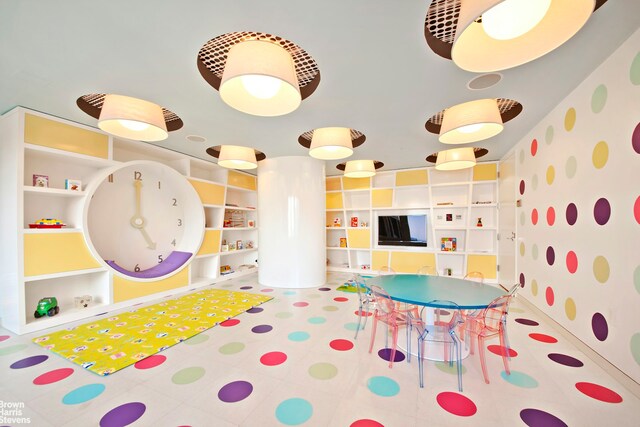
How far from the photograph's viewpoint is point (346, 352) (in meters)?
2.48

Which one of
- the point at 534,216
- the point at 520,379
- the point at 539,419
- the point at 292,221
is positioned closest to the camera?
the point at 539,419

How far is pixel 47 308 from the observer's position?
3.09m

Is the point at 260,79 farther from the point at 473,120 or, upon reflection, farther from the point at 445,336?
the point at 445,336

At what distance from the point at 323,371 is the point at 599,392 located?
6.95 feet

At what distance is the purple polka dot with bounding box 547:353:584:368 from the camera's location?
223 centimetres

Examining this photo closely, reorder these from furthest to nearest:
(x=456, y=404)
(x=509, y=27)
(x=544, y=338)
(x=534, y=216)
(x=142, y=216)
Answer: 1. (x=142, y=216)
2. (x=534, y=216)
3. (x=544, y=338)
4. (x=456, y=404)
5. (x=509, y=27)

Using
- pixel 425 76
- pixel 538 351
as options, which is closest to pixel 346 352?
pixel 538 351

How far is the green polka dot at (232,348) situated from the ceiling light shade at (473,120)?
3.25 m

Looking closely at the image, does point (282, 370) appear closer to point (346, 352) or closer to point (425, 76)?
point (346, 352)

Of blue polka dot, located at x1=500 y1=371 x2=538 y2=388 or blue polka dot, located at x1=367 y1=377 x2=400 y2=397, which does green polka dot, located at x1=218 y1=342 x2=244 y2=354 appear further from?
blue polka dot, located at x1=500 y1=371 x2=538 y2=388

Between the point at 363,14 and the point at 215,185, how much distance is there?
4.58 metres

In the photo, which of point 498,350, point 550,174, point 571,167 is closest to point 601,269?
point 571,167

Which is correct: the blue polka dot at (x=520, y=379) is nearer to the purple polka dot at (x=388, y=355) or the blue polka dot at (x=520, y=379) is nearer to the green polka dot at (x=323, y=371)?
the purple polka dot at (x=388, y=355)

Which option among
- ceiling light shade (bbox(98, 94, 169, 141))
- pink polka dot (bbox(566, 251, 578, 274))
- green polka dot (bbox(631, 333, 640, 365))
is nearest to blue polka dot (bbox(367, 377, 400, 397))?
green polka dot (bbox(631, 333, 640, 365))
